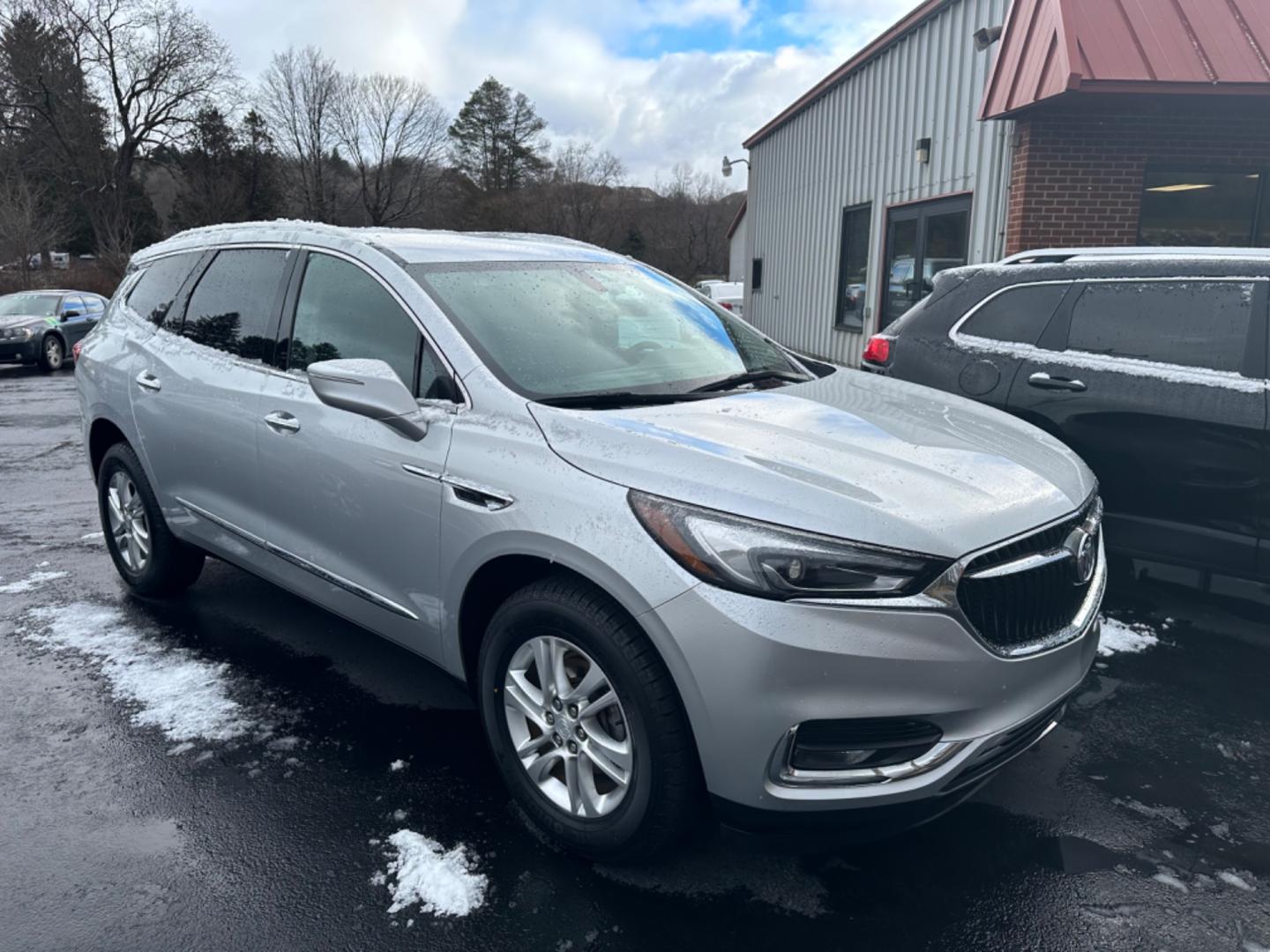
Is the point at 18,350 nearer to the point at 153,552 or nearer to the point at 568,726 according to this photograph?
the point at 153,552

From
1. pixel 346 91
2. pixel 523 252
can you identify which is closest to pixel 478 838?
pixel 523 252

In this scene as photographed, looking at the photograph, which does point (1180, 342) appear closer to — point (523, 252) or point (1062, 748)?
point (1062, 748)

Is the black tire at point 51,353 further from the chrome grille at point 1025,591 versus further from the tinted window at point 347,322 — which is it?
the chrome grille at point 1025,591

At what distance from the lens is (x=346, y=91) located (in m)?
55.7

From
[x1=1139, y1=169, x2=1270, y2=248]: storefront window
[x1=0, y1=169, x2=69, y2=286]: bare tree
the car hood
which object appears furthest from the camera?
[x1=0, y1=169, x2=69, y2=286]: bare tree

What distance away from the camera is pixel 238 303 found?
13.1 feet

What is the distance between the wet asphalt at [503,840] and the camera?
94.6 inches

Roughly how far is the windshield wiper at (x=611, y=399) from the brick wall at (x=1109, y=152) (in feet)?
23.9

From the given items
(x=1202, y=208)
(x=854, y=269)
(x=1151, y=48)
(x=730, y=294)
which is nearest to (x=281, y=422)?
(x=1151, y=48)

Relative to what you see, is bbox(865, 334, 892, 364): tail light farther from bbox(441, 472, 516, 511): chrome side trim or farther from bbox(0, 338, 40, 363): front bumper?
bbox(0, 338, 40, 363): front bumper

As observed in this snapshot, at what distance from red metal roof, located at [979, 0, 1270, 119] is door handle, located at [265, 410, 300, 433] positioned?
7177 mm

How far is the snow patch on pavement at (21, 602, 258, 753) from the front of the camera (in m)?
3.48

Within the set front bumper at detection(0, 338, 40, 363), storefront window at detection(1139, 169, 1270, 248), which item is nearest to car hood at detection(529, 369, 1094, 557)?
storefront window at detection(1139, 169, 1270, 248)

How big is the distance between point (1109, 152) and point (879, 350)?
16.0 ft
